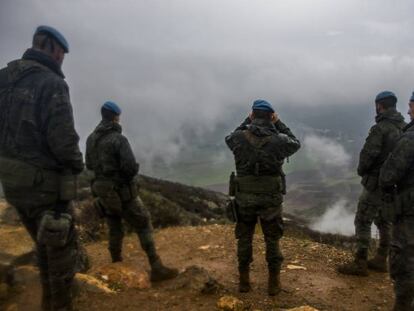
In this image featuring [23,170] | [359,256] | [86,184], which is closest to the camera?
[23,170]

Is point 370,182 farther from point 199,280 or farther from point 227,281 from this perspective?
point 199,280

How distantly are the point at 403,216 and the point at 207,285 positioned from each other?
2.77 meters

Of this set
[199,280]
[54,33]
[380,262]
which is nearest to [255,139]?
[199,280]

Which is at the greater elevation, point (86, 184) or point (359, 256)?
point (86, 184)

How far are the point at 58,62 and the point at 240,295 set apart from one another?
13.3 feet

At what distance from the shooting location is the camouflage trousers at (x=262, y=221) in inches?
244

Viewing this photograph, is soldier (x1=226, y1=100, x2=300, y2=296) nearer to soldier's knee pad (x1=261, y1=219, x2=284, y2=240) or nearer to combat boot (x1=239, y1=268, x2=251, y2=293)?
soldier's knee pad (x1=261, y1=219, x2=284, y2=240)

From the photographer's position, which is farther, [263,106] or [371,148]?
[371,148]

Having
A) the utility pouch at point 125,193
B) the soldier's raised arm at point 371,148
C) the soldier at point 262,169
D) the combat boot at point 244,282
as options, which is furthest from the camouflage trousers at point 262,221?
the soldier's raised arm at point 371,148

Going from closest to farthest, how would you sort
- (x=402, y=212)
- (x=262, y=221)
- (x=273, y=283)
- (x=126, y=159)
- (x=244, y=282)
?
1. (x=402, y=212)
2. (x=262, y=221)
3. (x=273, y=283)
4. (x=244, y=282)
5. (x=126, y=159)

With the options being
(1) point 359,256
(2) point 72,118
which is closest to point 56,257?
(2) point 72,118

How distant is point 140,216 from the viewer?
23.2ft

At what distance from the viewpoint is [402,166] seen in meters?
5.34

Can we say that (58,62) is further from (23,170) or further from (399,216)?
(399,216)
